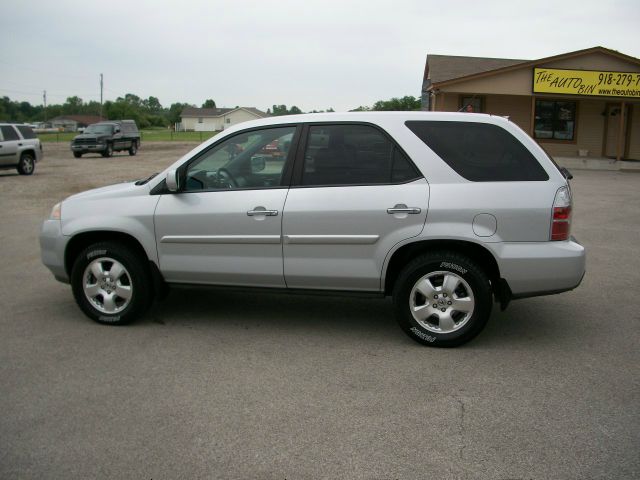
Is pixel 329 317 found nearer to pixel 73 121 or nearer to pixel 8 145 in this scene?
pixel 8 145

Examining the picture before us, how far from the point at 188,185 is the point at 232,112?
295ft

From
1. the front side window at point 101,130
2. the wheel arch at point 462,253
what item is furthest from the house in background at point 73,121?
the wheel arch at point 462,253

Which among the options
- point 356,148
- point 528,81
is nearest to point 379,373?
point 356,148

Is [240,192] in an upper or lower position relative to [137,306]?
upper

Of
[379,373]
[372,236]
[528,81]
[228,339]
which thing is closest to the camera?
[379,373]

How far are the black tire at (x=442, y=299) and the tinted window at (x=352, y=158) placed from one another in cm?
70

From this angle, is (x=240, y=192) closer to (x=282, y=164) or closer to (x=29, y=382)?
(x=282, y=164)

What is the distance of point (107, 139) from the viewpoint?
31672 mm

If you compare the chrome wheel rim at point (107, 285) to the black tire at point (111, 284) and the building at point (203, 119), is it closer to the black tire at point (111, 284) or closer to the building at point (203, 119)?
the black tire at point (111, 284)

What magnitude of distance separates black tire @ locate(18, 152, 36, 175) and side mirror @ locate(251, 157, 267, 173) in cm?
1839

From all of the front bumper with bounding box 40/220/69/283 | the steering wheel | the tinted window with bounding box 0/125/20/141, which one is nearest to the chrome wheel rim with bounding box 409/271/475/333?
the steering wheel

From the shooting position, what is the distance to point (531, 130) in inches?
1017

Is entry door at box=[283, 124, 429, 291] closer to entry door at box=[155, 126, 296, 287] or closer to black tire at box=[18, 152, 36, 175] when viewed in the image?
entry door at box=[155, 126, 296, 287]

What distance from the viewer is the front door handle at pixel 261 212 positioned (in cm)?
491
